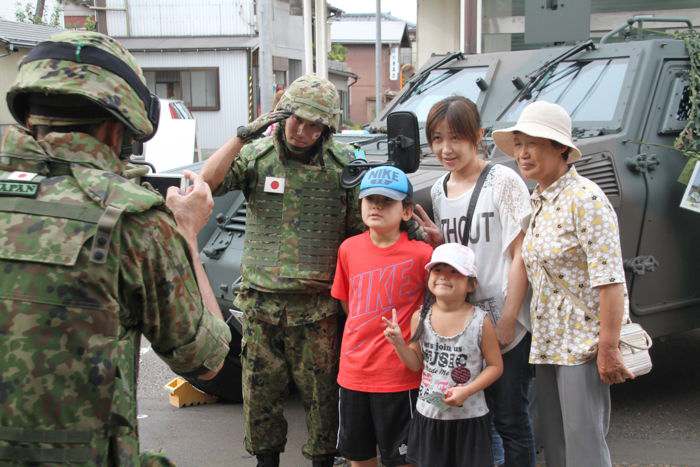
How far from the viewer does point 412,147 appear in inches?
143

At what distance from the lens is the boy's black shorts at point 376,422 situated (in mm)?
3436

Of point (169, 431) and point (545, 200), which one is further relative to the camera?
point (169, 431)

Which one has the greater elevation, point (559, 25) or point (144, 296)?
point (559, 25)

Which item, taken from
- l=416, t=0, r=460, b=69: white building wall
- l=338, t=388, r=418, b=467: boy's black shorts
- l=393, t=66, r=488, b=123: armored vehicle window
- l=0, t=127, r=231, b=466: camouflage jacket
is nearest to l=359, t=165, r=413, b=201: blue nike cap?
l=338, t=388, r=418, b=467: boy's black shorts

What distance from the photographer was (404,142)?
364 cm

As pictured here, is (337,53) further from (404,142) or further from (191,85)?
(404,142)

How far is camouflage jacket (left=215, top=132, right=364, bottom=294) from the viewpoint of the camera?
3.61 meters

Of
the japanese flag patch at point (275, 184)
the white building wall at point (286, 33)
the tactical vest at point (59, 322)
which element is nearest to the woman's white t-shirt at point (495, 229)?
the japanese flag patch at point (275, 184)

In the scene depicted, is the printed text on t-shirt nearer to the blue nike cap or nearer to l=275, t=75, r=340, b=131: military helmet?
the blue nike cap

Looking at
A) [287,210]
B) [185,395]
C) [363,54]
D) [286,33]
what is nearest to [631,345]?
[287,210]

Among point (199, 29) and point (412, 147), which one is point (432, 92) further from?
point (199, 29)

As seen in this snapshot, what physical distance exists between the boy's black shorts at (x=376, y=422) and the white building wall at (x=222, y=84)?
2261cm

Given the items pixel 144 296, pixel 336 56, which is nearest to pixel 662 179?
pixel 144 296

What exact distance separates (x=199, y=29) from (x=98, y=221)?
84.2 feet
